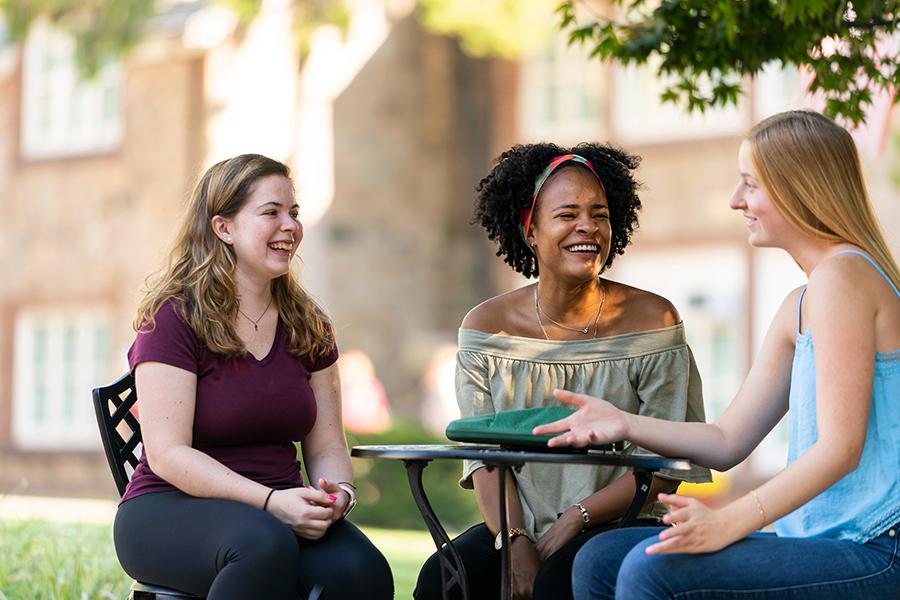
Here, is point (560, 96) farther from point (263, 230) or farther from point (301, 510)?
point (301, 510)

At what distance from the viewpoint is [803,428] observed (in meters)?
3.16

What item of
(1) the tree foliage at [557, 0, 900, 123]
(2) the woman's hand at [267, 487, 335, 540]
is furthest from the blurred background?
(2) the woman's hand at [267, 487, 335, 540]

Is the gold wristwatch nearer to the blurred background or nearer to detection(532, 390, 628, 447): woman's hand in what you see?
detection(532, 390, 628, 447): woman's hand

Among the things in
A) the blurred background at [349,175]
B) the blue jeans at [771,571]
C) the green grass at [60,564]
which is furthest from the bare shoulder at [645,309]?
the blurred background at [349,175]

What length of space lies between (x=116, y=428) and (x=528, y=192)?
4.80 feet

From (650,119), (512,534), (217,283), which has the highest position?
(650,119)

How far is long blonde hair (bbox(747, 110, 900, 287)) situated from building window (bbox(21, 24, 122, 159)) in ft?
53.9

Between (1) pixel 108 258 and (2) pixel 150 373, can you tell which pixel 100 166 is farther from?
(2) pixel 150 373

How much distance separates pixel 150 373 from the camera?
12.5 feet

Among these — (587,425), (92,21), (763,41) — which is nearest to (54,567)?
(587,425)

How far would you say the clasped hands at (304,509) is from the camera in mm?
3748

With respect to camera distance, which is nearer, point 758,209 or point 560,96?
point 758,209

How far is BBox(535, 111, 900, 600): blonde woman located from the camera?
9.61 feet

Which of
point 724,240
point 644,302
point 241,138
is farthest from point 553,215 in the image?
point 241,138
